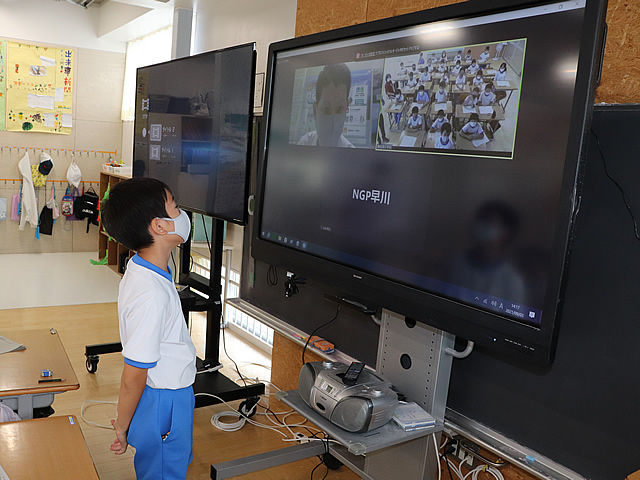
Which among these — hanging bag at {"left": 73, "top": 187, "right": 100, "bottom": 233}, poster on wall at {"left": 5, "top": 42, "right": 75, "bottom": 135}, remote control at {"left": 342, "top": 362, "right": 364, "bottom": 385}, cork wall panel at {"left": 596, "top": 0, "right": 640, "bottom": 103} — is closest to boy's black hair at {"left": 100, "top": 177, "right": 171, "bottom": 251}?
remote control at {"left": 342, "top": 362, "right": 364, "bottom": 385}

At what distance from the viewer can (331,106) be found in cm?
197

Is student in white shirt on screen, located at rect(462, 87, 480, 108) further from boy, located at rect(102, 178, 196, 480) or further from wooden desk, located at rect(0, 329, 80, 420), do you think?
wooden desk, located at rect(0, 329, 80, 420)

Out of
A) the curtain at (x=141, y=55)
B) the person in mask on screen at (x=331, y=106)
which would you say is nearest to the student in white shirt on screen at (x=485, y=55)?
the person in mask on screen at (x=331, y=106)

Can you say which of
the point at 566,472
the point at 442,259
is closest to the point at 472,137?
the point at 442,259

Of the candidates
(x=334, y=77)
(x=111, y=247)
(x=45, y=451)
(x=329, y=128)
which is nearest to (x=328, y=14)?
(x=334, y=77)

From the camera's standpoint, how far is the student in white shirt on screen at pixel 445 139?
155 cm

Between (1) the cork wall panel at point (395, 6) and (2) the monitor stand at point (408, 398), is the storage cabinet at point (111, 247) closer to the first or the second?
(1) the cork wall panel at point (395, 6)

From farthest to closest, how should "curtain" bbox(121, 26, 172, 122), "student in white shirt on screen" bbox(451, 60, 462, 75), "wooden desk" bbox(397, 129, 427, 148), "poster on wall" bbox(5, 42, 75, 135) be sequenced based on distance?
1. "poster on wall" bbox(5, 42, 75, 135)
2. "curtain" bbox(121, 26, 172, 122)
3. "wooden desk" bbox(397, 129, 427, 148)
4. "student in white shirt on screen" bbox(451, 60, 462, 75)

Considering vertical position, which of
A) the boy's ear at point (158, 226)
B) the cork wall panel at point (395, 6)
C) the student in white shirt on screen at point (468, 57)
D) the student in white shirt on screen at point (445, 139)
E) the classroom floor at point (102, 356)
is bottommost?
the classroom floor at point (102, 356)

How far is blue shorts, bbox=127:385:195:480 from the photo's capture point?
178 centimetres

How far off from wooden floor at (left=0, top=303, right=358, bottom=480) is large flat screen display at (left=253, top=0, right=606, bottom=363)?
105 centimetres

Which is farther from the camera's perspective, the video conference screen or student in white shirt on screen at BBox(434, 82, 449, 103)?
student in white shirt on screen at BBox(434, 82, 449, 103)

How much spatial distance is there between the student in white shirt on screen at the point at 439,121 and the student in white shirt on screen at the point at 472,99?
77 millimetres

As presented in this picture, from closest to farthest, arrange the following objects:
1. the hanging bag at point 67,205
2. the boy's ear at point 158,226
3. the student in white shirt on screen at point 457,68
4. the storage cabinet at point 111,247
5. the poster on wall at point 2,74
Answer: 1. the student in white shirt on screen at point 457,68
2. the boy's ear at point 158,226
3. the storage cabinet at point 111,247
4. the poster on wall at point 2,74
5. the hanging bag at point 67,205
